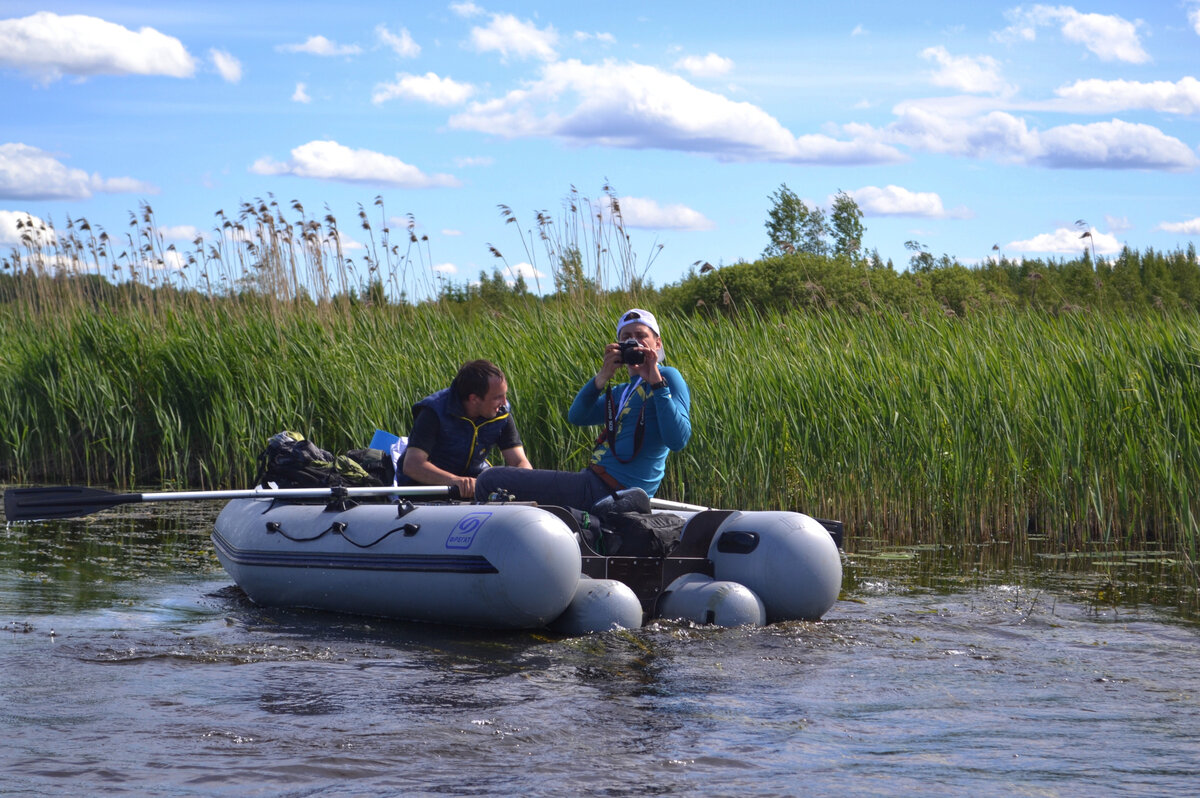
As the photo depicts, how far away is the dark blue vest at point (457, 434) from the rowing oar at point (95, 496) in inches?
11.9

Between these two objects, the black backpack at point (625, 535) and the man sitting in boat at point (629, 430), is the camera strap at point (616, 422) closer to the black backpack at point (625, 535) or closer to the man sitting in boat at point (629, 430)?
the man sitting in boat at point (629, 430)

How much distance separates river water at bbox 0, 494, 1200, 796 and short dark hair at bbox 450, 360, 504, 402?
127 cm

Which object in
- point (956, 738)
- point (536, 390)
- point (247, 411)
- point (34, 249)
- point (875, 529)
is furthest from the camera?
point (34, 249)

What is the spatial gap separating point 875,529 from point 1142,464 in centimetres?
160

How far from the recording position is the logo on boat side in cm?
508

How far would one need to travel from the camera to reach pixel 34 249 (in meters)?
12.7

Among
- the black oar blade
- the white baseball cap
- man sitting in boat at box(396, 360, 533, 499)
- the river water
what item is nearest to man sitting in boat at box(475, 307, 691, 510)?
the white baseball cap

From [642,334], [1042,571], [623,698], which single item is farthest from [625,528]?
[1042,571]

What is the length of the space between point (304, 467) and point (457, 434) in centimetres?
80

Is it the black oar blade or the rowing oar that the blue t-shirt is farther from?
the black oar blade

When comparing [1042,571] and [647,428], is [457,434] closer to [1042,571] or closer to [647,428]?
[647,428]

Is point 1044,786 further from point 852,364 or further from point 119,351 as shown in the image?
point 119,351

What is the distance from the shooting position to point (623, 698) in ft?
13.8

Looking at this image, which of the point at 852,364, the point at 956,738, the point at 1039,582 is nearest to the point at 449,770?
the point at 956,738
